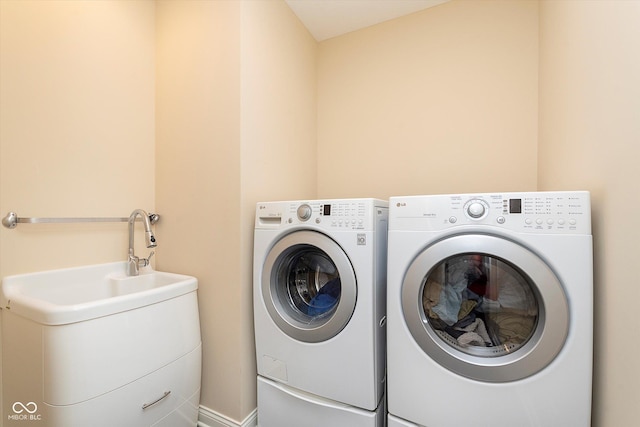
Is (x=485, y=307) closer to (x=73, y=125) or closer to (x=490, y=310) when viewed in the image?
(x=490, y=310)

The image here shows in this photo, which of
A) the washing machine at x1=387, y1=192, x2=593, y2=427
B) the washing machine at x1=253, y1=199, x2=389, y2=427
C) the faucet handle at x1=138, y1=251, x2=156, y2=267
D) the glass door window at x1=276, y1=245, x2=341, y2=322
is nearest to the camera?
the washing machine at x1=387, y1=192, x2=593, y2=427

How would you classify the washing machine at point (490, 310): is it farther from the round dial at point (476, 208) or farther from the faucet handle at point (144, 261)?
the faucet handle at point (144, 261)

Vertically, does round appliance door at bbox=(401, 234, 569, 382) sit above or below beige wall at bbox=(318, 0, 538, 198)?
below

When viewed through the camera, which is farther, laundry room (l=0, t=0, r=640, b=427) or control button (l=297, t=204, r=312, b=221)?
control button (l=297, t=204, r=312, b=221)

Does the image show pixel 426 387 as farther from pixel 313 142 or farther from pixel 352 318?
pixel 313 142

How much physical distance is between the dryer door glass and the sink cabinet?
1024mm

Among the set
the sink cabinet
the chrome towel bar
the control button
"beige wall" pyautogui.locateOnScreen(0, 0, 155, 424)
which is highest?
"beige wall" pyautogui.locateOnScreen(0, 0, 155, 424)

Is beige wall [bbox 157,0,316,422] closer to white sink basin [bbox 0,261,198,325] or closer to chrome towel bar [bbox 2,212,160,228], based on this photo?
white sink basin [bbox 0,261,198,325]

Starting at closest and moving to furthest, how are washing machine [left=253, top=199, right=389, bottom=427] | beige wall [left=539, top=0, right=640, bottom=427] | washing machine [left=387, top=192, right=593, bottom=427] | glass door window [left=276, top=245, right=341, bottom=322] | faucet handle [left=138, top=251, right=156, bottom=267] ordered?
beige wall [left=539, top=0, right=640, bottom=427], washing machine [left=387, top=192, right=593, bottom=427], washing machine [left=253, top=199, right=389, bottom=427], glass door window [left=276, top=245, right=341, bottom=322], faucet handle [left=138, top=251, right=156, bottom=267]

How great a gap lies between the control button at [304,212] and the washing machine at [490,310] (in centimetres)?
34

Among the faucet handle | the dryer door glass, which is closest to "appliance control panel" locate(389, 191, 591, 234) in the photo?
the dryer door glass

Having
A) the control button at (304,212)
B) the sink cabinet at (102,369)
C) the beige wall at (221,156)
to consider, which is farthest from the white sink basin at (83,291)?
the control button at (304,212)

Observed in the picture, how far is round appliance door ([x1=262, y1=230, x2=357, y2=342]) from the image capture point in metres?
1.04

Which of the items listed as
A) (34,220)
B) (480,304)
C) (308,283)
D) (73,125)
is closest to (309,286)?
(308,283)
